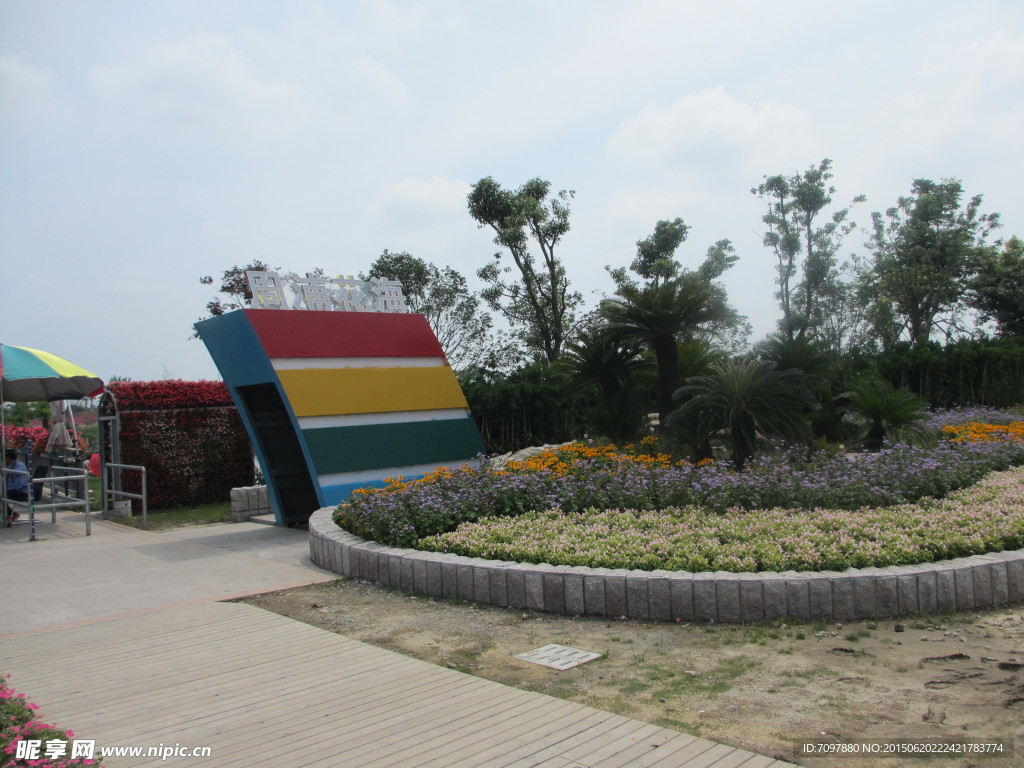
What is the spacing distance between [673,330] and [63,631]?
8.34m

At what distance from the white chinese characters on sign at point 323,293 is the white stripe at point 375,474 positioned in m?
2.50

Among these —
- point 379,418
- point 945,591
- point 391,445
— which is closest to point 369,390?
point 379,418

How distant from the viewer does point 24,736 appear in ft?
9.92

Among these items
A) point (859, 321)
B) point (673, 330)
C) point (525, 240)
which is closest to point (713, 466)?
point (673, 330)

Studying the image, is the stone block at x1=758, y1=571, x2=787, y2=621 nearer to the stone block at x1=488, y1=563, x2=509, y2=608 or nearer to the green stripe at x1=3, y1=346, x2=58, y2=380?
the stone block at x1=488, y1=563, x2=509, y2=608

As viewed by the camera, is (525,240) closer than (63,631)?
No

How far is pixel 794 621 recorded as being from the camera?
5062 millimetres

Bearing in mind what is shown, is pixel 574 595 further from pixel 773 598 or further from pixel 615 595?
pixel 773 598

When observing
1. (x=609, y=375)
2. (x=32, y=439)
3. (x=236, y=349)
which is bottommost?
(x=32, y=439)

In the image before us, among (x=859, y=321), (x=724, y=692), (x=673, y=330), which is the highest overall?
(x=859, y=321)

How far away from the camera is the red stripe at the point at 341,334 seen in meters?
10.0

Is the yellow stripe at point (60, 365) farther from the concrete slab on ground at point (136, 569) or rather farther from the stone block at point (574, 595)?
the stone block at point (574, 595)

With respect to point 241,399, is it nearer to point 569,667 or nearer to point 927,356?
point 569,667

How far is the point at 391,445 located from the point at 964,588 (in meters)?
7.46
